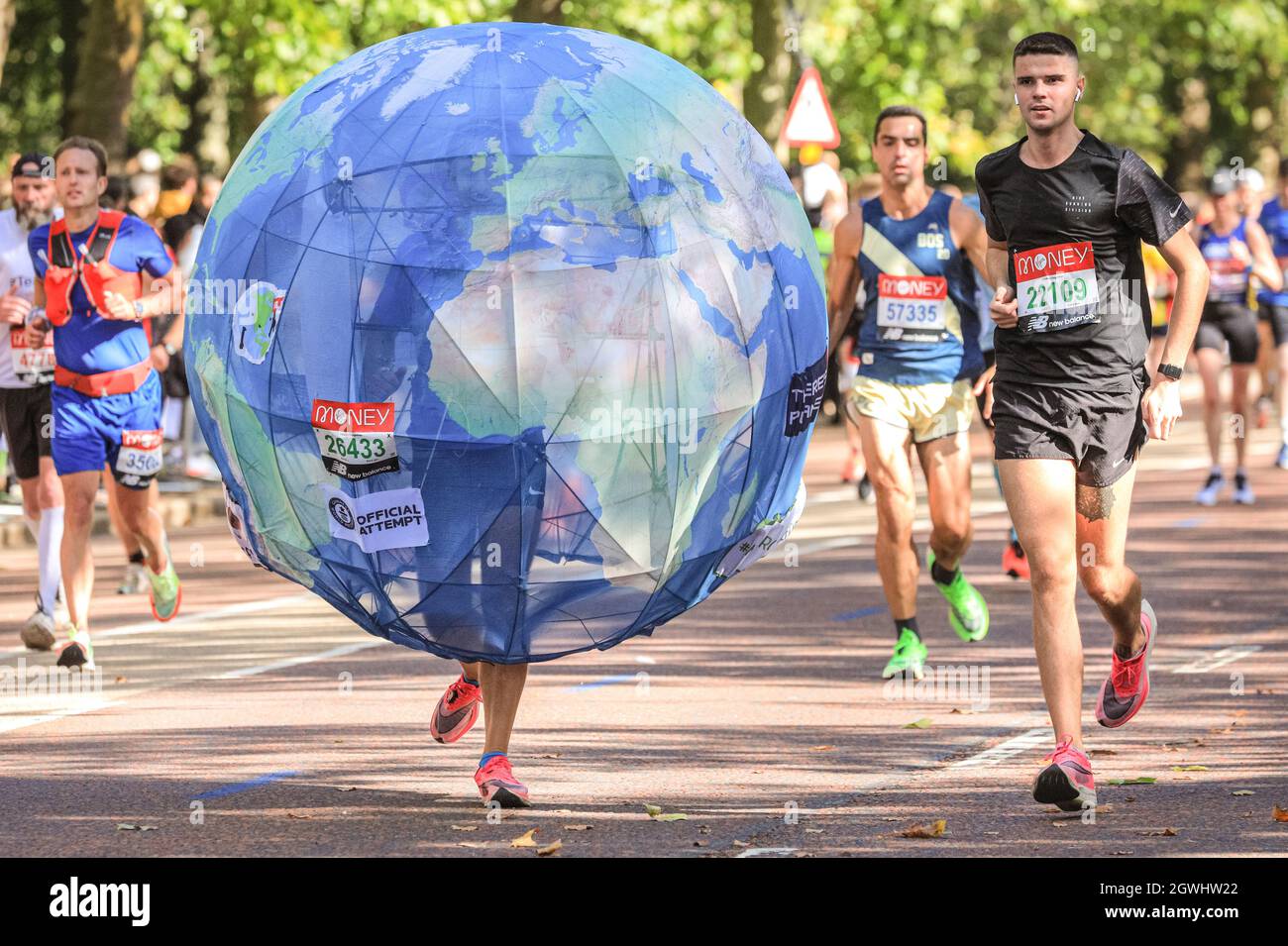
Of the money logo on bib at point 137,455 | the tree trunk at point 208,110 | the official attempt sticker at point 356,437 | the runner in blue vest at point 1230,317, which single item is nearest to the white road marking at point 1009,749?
the official attempt sticker at point 356,437

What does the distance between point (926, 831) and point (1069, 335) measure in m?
1.59

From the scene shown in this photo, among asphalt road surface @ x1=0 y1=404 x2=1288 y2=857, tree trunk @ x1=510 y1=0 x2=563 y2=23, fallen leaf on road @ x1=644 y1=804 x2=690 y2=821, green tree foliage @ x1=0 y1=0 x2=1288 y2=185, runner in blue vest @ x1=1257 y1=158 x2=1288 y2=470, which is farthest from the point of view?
green tree foliage @ x1=0 y1=0 x2=1288 y2=185

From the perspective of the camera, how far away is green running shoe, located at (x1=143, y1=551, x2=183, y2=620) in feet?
33.9

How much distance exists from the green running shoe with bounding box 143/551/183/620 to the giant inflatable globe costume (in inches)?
164

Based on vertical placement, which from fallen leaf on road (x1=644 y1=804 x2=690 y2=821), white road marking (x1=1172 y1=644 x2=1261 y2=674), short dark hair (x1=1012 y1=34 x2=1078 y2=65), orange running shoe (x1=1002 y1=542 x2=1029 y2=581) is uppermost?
short dark hair (x1=1012 y1=34 x2=1078 y2=65)

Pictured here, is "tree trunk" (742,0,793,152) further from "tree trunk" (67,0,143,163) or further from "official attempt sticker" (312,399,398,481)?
"official attempt sticker" (312,399,398,481)

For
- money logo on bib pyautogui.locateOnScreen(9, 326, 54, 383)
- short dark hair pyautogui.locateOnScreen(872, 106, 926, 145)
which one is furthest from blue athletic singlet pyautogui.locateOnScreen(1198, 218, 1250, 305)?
money logo on bib pyautogui.locateOnScreen(9, 326, 54, 383)

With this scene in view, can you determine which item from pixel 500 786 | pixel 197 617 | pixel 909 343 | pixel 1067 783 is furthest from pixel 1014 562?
pixel 500 786

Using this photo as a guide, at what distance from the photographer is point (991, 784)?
7035 millimetres

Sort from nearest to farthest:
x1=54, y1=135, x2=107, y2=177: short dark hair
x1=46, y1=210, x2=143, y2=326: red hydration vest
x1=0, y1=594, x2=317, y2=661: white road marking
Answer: x1=54, y1=135, x2=107, y2=177: short dark hair
x1=46, y1=210, x2=143, y2=326: red hydration vest
x1=0, y1=594, x2=317, y2=661: white road marking

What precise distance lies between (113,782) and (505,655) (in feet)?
5.55

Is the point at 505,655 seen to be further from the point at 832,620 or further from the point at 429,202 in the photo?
the point at 832,620

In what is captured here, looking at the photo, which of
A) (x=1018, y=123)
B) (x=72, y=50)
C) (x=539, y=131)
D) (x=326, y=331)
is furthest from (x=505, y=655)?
(x=1018, y=123)

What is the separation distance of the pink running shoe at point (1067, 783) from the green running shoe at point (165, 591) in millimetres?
5013
